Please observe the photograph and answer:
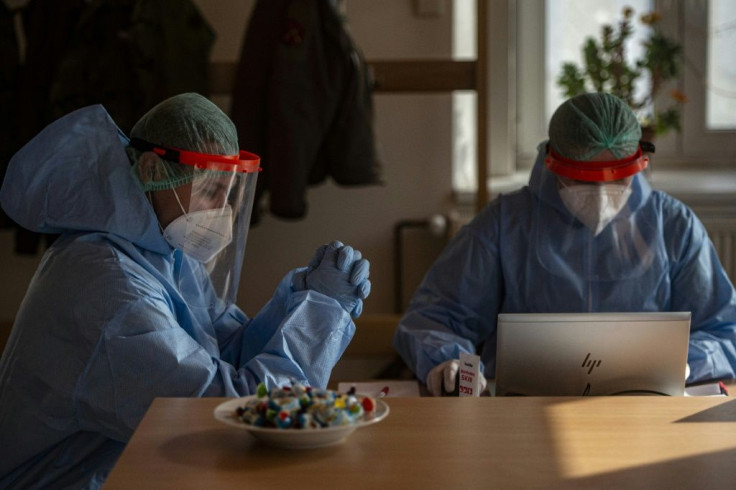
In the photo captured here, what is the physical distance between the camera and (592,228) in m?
2.32

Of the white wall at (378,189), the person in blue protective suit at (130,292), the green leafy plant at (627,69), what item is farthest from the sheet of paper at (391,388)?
the green leafy plant at (627,69)

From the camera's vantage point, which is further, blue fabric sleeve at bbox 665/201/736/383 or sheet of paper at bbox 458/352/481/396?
blue fabric sleeve at bbox 665/201/736/383

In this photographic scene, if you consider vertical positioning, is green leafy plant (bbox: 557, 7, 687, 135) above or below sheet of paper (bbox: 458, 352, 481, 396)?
above

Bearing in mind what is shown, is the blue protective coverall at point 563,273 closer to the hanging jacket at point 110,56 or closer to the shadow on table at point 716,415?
the shadow on table at point 716,415

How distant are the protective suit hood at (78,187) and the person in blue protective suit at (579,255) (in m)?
0.73

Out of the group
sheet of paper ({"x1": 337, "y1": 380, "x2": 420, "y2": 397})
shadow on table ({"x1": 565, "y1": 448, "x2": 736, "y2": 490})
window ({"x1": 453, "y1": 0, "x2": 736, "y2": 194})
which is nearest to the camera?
shadow on table ({"x1": 565, "y1": 448, "x2": 736, "y2": 490})

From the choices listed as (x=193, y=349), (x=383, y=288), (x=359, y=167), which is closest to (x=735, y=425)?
(x=193, y=349)

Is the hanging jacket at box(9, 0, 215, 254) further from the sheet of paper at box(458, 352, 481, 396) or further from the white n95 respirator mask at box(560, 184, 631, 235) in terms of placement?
the sheet of paper at box(458, 352, 481, 396)

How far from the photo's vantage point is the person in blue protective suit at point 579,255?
2.23 m

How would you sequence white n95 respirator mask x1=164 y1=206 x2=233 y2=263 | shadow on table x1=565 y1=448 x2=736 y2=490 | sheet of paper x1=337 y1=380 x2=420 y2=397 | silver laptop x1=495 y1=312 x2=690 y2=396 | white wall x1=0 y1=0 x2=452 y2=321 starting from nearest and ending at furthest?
shadow on table x1=565 y1=448 x2=736 y2=490 → silver laptop x1=495 y1=312 x2=690 y2=396 → white n95 respirator mask x1=164 y1=206 x2=233 y2=263 → sheet of paper x1=337 y1=380 x2=420 y2=397 → white wall x1=0 y1=0 x2=452 y2=321

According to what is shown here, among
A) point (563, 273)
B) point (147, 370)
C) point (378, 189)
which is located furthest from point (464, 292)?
point (378, 189)

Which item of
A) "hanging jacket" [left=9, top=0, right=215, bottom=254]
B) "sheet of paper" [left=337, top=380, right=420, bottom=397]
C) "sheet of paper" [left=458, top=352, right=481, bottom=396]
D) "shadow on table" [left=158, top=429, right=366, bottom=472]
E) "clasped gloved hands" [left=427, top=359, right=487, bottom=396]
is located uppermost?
"hanging jacket" [left=9, top=0, right=215, bottom=254]

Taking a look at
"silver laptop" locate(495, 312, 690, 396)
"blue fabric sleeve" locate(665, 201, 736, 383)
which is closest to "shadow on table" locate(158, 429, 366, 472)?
"silver laptop" locate(495, 312, 690, 396)

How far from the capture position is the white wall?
3.77 meters
